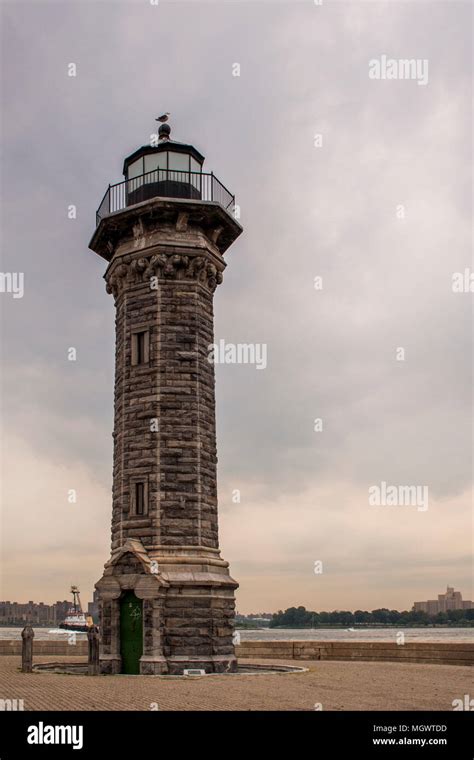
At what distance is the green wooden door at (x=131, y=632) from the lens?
23.7m

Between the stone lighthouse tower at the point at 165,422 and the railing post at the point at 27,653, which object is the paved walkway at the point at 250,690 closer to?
the railing post at the point at 27,653

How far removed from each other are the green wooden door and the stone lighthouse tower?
3cm

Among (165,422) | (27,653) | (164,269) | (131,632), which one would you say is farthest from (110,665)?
(164,269)

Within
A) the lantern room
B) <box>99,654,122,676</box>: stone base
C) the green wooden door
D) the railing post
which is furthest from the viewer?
the lantern room

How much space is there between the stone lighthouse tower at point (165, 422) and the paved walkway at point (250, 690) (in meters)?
2.06

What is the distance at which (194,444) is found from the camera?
25312 mm

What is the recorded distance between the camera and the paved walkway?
15180 mm

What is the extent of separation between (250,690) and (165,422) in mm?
9619

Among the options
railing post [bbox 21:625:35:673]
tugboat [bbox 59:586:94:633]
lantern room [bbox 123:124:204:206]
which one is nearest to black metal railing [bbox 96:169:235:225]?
lantern room [bbox 123:124:204:206]

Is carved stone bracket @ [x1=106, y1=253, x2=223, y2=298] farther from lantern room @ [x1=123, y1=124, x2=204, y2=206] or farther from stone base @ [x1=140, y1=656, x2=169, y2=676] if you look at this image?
stone base @ [x1=140, y1=656, x2=169, y2=676]

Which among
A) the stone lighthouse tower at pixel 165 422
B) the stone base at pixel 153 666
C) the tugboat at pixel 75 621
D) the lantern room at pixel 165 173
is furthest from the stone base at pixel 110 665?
the tugboat at pixel 75 621

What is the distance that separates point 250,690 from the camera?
1775cm
